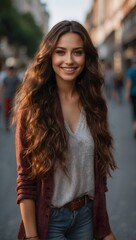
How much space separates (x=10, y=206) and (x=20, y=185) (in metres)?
3.49

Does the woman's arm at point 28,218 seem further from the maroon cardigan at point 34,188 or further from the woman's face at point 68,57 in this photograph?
the woman's face at point 68,57

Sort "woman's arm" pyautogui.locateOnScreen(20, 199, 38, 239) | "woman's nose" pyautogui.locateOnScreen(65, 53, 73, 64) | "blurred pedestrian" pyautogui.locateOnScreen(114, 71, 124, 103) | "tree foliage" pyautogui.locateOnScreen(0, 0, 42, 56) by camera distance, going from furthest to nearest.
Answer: "tree foliage" pyautogui.locateOnScreen(0, 0, 42, 56)
"blurred pedestrian" pyautogui.locateOnScreen(114, 71, 124, 103)
"woman's nose" pyautogui.locateOnScreen(65, 53, 73, 64)
"woman's arm" pyautogui.locateOnScreen(20, 199, 38, 239)

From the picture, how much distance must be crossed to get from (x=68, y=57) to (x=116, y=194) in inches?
157

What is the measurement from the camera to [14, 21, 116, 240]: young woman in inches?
86.5

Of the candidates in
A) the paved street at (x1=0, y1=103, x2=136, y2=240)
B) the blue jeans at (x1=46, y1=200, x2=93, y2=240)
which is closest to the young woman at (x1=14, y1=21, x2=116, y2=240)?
the blue jeans at (x1=46, y1=200, x2=93, y2=240)

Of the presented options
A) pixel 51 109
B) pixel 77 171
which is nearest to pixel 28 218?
pixel 77 171

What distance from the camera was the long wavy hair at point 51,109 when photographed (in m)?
2.20

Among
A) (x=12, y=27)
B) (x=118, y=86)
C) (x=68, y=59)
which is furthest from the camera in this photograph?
(x=12, y=27)

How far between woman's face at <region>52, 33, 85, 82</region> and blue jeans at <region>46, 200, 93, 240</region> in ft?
2.06

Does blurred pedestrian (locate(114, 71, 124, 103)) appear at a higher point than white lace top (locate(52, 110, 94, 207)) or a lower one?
higher

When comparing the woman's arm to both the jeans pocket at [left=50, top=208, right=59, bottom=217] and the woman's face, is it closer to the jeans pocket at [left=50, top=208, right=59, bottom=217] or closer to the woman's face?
the jeans pocket at [left=50, top=208, right=59, bottom=217]

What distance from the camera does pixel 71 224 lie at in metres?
2.27

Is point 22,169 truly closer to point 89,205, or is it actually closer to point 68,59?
point 89,205

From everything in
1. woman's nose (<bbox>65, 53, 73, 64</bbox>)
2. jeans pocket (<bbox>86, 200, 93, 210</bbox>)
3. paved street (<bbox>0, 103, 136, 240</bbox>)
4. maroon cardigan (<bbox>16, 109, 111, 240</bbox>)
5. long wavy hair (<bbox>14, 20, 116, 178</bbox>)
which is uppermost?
woman's nose (<bbox>65, 53, 73, 64</bbox>)
